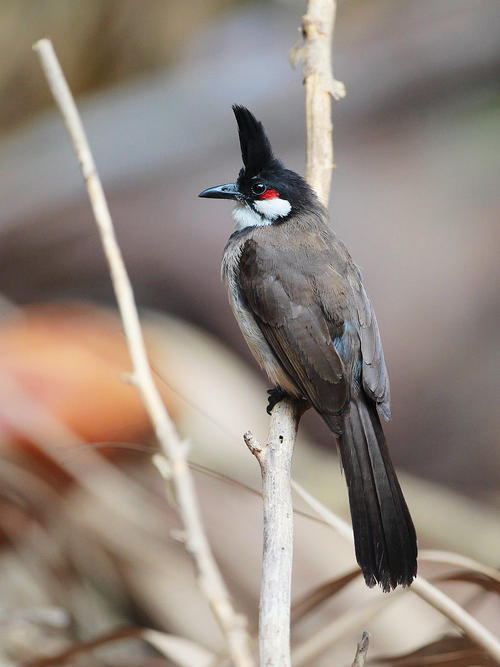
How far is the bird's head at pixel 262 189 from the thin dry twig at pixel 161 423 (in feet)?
3.00

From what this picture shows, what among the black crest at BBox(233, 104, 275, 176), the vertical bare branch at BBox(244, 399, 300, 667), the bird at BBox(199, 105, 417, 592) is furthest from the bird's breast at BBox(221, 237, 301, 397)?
the vertical bare branch at BBox(244, 399, 300, 667)

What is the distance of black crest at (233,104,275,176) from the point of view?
2797 millimetres

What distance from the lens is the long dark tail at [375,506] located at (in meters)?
2.06

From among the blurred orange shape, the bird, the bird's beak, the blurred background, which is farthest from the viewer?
the blurred orange shape

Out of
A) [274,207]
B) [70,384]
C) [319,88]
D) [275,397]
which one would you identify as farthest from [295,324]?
[70,384]

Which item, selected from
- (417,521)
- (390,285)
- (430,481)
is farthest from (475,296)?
(417,521)

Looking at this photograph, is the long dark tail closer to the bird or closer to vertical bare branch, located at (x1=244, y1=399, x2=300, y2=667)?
the bird

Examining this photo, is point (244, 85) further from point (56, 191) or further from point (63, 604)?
point (63, 604)

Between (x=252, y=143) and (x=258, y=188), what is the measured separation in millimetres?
179

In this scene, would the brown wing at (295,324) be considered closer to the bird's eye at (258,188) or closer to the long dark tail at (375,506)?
the long dark tail at (375,506)

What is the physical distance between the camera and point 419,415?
5281mm

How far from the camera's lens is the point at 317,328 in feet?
8.52

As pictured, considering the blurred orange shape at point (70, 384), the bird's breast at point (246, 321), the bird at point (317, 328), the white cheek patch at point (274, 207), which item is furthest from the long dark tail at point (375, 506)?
the blurred orange shape at point (70, 384)

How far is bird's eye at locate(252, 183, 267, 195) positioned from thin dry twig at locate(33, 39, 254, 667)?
3.39 ft
